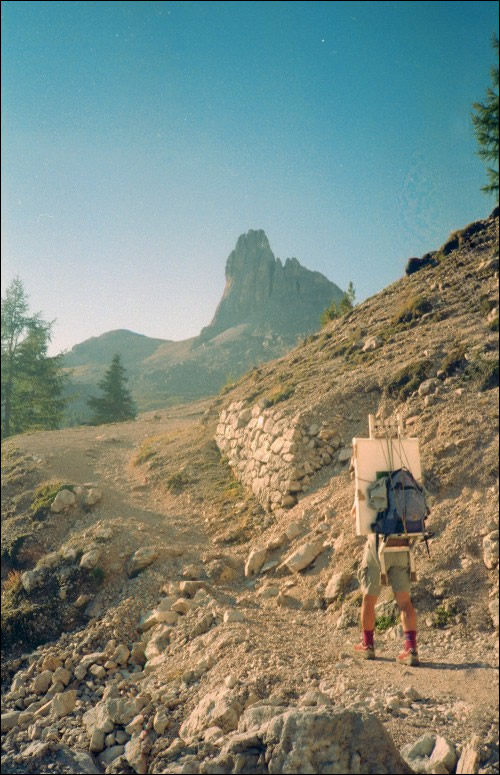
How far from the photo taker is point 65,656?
24.4ft

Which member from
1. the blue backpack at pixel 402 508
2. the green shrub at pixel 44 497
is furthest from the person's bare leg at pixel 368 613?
the green shrub at pixel 44 497

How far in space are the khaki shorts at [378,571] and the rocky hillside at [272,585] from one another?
75cm

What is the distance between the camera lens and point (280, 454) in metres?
11.5

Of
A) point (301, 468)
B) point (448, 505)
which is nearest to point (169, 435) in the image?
point (301, 468)

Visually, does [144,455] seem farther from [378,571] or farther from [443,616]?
[443,616]

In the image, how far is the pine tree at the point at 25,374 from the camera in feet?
102

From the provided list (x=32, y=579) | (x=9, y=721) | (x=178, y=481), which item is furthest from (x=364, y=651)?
(x=178, y=481)

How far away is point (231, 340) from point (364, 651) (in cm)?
11655

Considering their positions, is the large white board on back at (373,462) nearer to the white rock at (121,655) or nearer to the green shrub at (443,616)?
the green shrub at (443,616)

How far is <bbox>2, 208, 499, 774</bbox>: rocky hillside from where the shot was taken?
404cm

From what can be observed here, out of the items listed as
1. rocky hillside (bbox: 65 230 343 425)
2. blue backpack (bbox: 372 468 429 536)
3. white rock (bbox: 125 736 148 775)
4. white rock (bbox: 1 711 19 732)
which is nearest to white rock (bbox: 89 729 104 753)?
white rock (bbox: 125 736 148 775)

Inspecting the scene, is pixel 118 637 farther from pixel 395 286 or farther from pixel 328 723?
pixel 395 286

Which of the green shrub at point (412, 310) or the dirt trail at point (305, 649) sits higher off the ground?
the green shrub at point (412, 310)

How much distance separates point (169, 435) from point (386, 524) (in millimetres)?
15121
